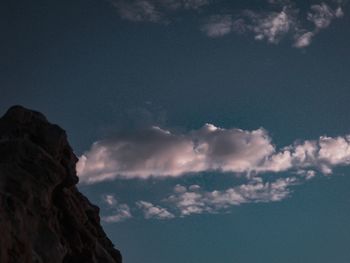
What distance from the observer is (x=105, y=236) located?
245ft

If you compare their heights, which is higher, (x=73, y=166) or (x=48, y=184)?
(x=73, y=166)

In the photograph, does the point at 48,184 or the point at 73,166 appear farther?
the point at 73,166

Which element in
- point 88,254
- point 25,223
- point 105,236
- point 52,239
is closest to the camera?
point 25,223

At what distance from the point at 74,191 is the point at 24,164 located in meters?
17.8

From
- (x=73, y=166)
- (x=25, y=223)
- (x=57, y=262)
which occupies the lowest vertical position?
(x=57, y=262)

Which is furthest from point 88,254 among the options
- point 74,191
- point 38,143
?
point 38,143

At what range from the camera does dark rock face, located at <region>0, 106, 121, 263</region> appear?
1676 inches

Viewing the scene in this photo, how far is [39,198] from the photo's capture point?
50.0 metres

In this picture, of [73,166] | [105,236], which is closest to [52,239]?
[73,166]

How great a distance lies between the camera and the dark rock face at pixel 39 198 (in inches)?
1676

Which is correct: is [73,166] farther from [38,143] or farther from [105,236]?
[105,236]

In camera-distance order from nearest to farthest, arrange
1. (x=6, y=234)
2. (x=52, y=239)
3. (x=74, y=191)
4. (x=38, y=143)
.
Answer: (x=6, y=234), (x=52, y=239), (x=38, y=143), (x=74, y=191)

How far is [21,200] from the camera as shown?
152ft

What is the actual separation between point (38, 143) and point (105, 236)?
76.3 ft
